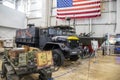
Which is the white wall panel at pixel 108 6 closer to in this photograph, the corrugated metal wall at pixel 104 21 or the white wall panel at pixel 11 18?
the corrugated metal wall at pixel 104 21

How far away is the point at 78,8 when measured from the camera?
1402 centimetres

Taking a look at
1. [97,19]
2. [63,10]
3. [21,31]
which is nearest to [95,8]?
[97,19]

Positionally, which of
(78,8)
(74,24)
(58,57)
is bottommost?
(58,57)

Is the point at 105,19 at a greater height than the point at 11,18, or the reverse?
the point at 11,18

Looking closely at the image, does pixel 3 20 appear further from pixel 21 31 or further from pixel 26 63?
pixel 26 63

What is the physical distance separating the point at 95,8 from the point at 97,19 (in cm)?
100

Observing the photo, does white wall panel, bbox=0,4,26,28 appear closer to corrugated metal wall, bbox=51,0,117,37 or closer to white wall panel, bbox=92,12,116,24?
corrugated metal wall, bbox=51,0,117,37

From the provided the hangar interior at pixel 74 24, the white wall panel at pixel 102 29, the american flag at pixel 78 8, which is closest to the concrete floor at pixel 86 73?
the hangar interior at pixel 74 24

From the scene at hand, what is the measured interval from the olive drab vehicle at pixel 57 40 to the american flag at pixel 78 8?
588 cm

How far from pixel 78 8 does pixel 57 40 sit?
770cm

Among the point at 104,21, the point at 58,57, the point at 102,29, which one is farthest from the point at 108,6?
the point at 58,57

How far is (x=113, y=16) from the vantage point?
13.1m

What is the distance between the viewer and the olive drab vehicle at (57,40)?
675 cm

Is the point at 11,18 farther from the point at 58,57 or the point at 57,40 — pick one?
the point at 58,57
